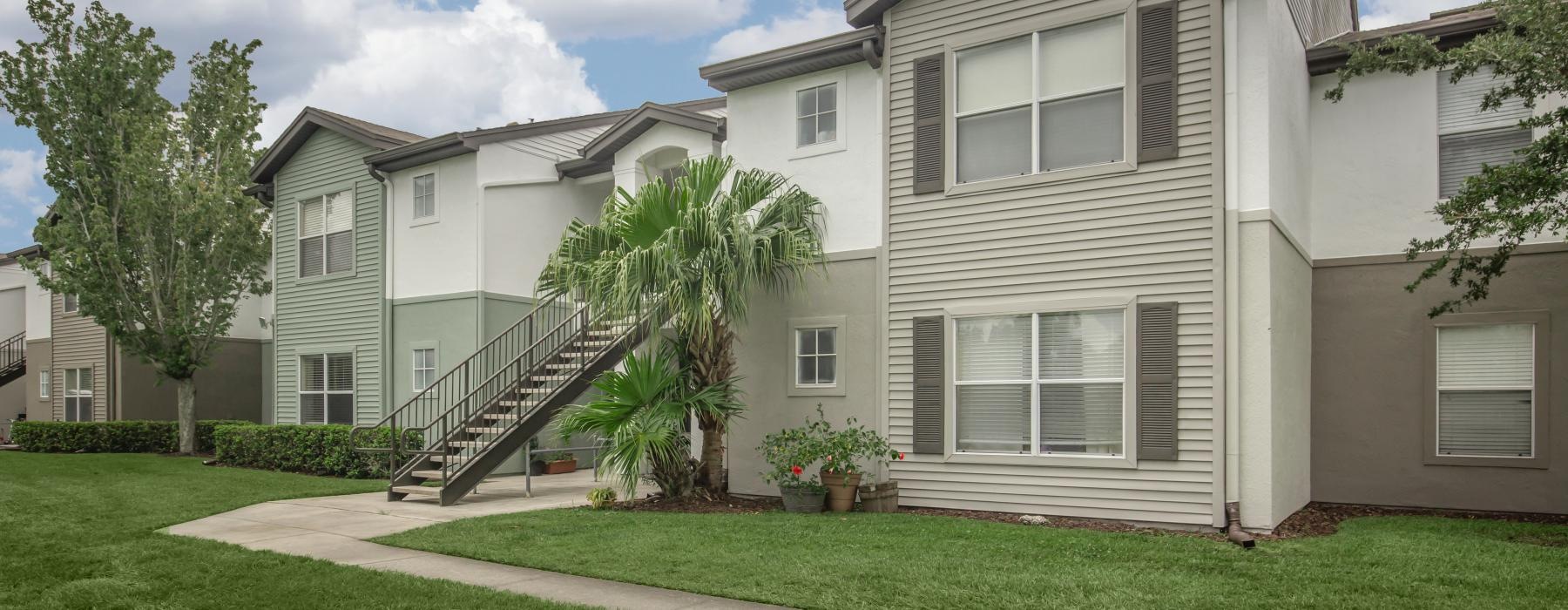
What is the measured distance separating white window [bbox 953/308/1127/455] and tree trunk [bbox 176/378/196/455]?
663 inches

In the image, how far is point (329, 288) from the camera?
19453 mm

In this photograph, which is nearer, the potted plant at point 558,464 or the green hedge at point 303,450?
the green hedge at point 303,450

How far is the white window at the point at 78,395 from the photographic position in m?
25.3

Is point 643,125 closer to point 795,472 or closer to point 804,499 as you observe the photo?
point 795,472

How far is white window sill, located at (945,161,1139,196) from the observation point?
10164 mm

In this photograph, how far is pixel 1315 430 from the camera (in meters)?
11.4

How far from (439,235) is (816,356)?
8.49 meters

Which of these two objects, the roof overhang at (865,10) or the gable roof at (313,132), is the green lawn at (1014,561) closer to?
the roof overhang at (865,10)

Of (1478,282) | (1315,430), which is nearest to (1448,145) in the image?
(1478,282)

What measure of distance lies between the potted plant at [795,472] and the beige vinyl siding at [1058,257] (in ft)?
3.10

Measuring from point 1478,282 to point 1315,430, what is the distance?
2176mm

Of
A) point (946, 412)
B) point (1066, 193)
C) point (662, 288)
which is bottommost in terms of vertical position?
point (946, 412)

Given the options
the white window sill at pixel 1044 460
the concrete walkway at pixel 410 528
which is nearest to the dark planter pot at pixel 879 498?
the white window sill at pixel 1044 460

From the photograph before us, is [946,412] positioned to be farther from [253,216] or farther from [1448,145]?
[253,216]
